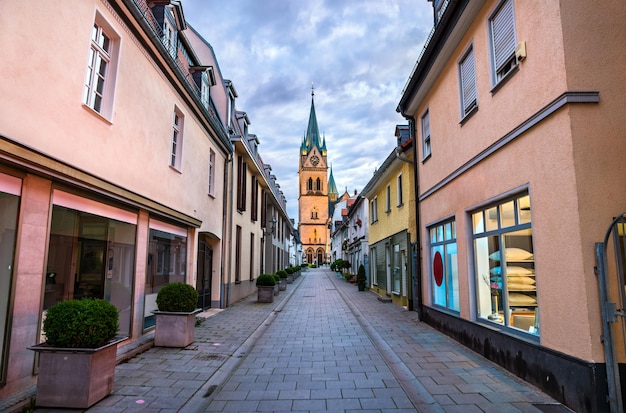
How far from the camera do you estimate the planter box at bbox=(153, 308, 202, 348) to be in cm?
790

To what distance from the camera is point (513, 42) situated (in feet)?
19.8

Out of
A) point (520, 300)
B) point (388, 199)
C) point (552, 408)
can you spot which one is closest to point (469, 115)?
point (520, 300)

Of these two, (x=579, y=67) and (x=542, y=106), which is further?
(x=542, y=106)

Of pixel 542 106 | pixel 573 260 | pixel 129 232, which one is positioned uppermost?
pixel 542 106

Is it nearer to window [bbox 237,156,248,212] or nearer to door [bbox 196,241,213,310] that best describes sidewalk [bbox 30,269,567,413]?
door [bbox 196,241,213,310]

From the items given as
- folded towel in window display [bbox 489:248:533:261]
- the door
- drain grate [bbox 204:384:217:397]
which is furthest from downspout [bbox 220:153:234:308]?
folded towel in window display [bbox 489:248:533:261]

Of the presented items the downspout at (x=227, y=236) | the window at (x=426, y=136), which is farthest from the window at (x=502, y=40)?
the downspout at (x=227, y=236)

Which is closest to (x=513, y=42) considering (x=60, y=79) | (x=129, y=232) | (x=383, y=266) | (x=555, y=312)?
(x=555, y=312)

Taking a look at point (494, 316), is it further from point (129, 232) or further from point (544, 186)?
point (129, 232)

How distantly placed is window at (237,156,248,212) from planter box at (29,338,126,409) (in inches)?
479

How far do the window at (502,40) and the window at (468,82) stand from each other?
0.81 m

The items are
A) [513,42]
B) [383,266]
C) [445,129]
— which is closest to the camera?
[513,42]

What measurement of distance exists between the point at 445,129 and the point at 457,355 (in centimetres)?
490

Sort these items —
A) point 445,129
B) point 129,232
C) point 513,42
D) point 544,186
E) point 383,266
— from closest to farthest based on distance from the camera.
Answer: point 544,186 < point 513,42 < point 129,232 < point 445,129 < point 383,266
